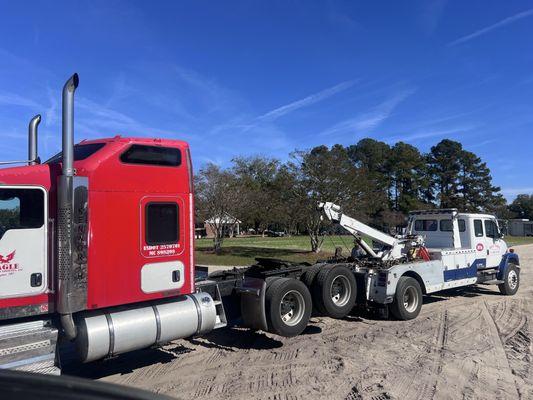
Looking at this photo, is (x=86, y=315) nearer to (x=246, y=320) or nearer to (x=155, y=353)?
(x=155, y=353)

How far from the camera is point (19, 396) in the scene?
188 centimetres

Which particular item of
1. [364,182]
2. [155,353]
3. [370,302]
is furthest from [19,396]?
[364,182]

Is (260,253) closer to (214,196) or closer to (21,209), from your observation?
(214,196)

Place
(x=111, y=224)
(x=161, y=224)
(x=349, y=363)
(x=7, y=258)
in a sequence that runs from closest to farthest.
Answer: (x=7, y=258) < (x=111, y=224) < (x=161, y=224) < (x=349, y=363)

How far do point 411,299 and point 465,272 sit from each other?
9.27 feet

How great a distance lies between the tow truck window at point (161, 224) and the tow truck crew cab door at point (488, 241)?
9769 mm

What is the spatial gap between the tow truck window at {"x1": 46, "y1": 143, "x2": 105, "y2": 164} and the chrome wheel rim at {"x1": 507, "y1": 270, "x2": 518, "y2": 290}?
41.4 ft

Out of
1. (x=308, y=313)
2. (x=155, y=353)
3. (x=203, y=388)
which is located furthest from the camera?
(x=308, y=313)

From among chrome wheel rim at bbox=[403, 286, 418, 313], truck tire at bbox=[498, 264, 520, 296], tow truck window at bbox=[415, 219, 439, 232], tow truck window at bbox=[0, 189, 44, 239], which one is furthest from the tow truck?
truck tire at bbox=[498, 264, 520, 296]

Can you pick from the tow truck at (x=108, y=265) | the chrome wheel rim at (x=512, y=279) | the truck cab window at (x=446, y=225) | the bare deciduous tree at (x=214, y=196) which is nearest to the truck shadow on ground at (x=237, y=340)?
the tow truck at (x=108, y=265)

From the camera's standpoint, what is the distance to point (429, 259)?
12648 millimetres

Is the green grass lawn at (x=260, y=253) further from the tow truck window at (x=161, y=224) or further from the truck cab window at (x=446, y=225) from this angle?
the tow truck window at (x=161, y=224)

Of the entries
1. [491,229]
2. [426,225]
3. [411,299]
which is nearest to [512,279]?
[491,229]

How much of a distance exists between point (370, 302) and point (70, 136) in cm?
730
